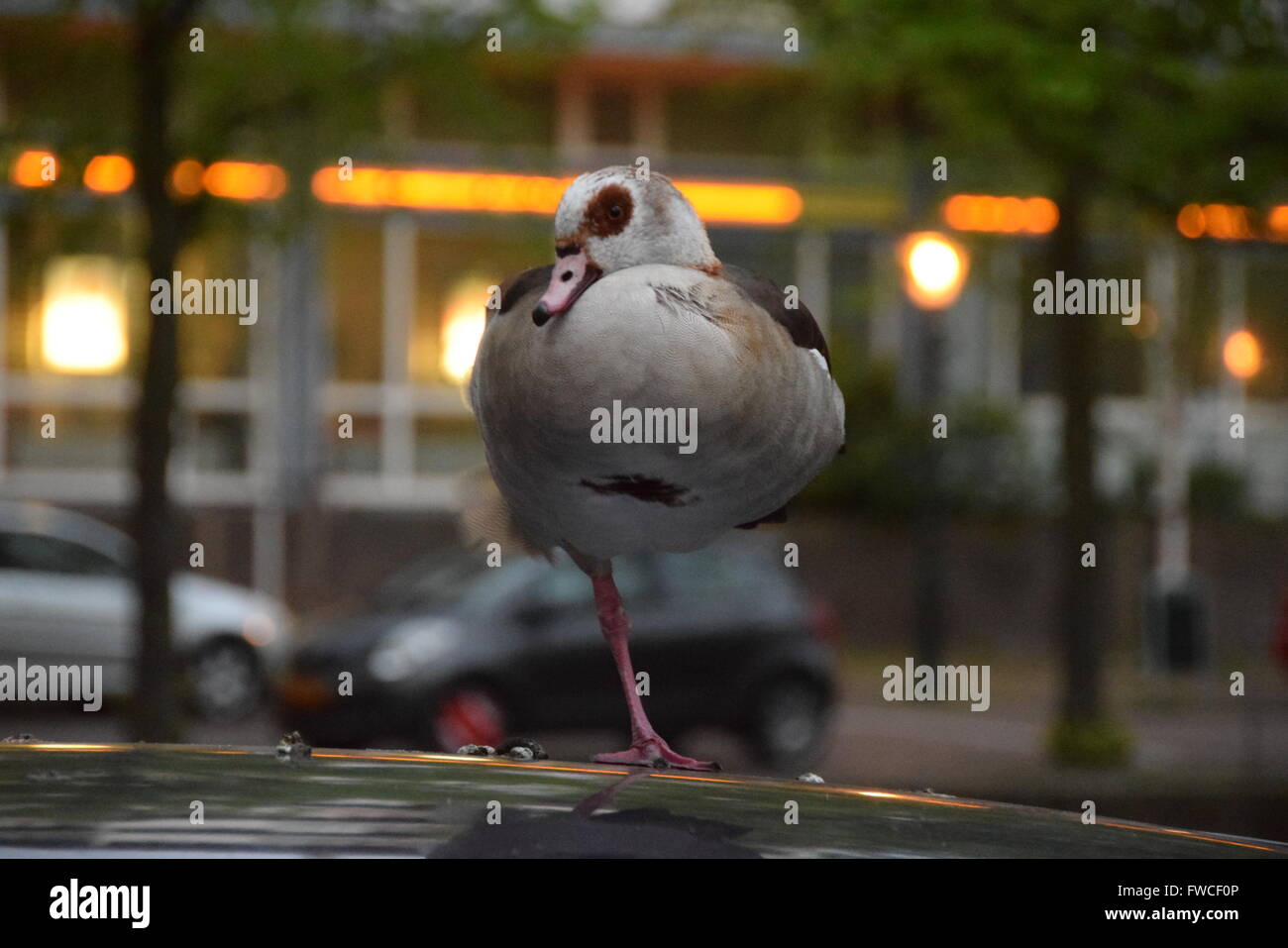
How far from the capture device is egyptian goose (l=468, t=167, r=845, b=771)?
182cm

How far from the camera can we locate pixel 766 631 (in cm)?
1362

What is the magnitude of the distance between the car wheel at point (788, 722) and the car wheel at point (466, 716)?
6.42 ft

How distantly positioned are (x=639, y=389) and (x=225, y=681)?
1664cm

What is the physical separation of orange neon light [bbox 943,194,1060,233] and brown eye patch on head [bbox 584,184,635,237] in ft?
39.6

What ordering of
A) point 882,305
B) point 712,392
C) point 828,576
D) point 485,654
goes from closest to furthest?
point 712,392, point 485,654, point 882,305, point 828,576

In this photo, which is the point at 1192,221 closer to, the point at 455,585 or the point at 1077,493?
the point at 1077,493

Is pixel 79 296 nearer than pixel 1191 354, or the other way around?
pixel 1191 354

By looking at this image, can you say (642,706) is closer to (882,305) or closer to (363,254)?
(882,305)

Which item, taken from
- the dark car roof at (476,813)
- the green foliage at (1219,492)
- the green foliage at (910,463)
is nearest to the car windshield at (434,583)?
the green foliage at (910,463)

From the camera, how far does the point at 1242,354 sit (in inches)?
982

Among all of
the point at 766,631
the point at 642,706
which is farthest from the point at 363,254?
the point at 642,706

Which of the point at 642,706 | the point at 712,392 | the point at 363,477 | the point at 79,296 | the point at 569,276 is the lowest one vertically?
the point at 642,706
